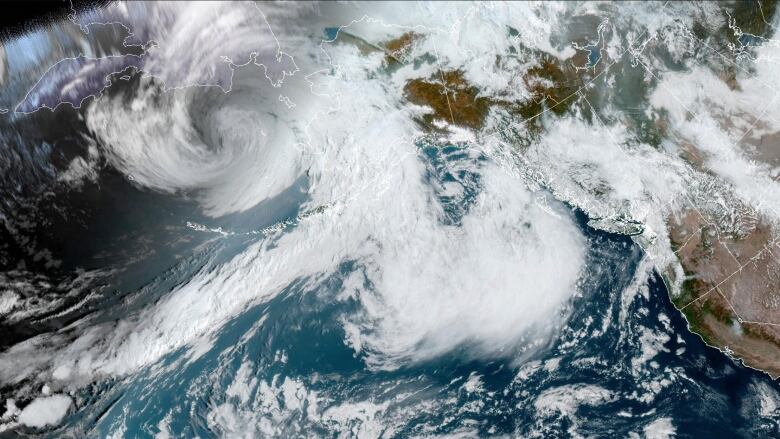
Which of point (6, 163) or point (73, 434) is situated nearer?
point (6, 163)

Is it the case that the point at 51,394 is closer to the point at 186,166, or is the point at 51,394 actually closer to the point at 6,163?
the point at 6,163

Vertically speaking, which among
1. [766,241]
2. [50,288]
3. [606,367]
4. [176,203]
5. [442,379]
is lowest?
[606,367]

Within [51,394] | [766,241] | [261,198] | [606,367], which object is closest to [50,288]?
[51,394]

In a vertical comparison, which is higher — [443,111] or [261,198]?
[443,111]

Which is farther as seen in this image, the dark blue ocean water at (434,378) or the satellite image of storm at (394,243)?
the dark blue ocean water at (434,378)

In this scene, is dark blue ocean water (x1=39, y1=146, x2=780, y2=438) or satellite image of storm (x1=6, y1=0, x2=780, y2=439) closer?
satellite image of storm (x1=6, y1=0, x2=780, y2=439)

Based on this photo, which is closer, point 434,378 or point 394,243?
point 394,243

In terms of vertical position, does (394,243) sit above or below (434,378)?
above
